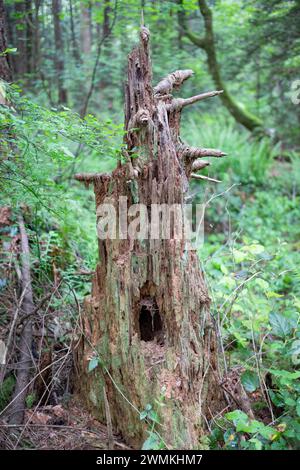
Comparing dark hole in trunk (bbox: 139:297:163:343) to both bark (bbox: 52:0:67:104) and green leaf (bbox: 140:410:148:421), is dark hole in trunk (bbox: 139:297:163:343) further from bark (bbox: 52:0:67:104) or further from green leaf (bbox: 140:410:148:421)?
bark (bbox: 52:0:67:104)

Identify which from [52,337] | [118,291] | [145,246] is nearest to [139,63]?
[145,246]

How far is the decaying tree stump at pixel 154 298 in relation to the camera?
9.48 feet

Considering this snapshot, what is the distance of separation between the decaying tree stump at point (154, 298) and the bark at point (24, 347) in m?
0.67

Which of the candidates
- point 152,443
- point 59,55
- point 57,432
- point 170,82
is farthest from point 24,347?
point 59,55

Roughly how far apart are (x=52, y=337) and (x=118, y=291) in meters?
1.14

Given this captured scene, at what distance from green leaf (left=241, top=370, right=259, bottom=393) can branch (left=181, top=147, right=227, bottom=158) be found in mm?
1571

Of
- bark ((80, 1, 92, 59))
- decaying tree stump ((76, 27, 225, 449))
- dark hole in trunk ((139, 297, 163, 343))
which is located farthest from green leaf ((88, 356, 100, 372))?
bark ((80, 1, 92, 59))

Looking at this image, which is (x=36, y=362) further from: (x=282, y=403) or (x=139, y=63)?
(x=139, y=63)

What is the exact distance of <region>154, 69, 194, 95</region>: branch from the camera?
310cm

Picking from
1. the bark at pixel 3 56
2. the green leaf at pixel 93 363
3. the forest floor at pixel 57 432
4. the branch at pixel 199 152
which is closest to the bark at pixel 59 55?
the bark at pixel 3 56

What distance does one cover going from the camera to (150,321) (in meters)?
3.14

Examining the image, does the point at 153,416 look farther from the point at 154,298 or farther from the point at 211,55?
the point at 211,55

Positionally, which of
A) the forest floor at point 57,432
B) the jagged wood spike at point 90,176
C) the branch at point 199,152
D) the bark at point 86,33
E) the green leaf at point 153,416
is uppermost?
the bark at point 86,33

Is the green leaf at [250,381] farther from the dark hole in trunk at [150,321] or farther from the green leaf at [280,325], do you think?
the dark hole in trunk at [150,321]
